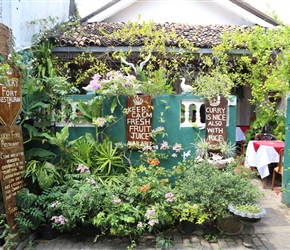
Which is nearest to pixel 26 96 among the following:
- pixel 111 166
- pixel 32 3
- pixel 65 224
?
pixel 111 166

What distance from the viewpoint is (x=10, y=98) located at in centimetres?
358

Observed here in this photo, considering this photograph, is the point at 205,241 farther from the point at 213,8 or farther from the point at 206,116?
the point at 213,8

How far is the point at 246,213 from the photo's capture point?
3348mm

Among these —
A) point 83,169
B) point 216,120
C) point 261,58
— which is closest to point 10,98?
point 83,169

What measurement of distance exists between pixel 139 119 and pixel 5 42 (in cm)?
227

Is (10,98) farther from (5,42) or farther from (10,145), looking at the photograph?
(5,42)

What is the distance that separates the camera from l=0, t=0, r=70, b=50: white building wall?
15.1 feet

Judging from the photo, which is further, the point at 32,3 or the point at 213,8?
the point at 213,8

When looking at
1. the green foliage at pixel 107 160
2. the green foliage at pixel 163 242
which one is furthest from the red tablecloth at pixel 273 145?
the green foliage at pixel 163 242

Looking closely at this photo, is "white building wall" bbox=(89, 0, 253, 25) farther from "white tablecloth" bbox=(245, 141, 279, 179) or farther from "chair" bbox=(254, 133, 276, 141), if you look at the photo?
"white tablecloth" bbox=(245, 141, 279, 179)

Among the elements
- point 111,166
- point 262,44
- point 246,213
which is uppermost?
point 262,44

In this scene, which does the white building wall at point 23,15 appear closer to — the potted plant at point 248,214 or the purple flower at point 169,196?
the purple flower at point 169,196

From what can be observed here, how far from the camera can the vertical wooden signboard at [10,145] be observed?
339cm

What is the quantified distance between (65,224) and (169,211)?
1421 mm
